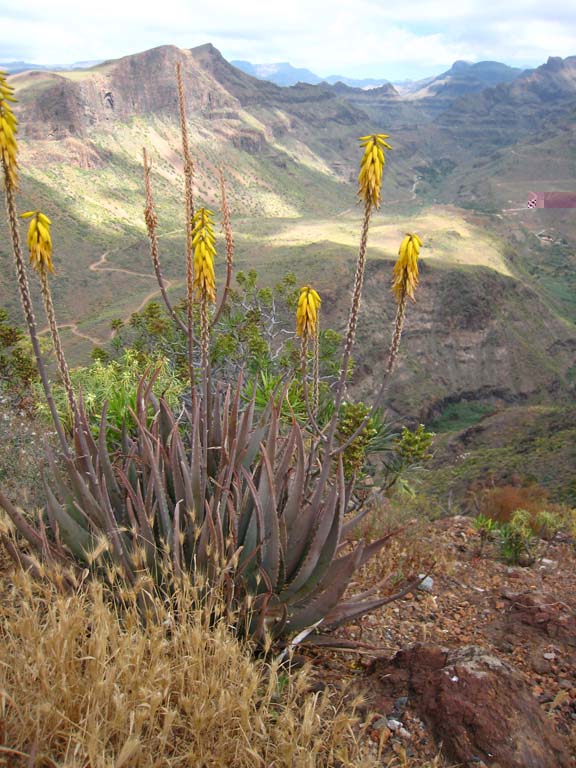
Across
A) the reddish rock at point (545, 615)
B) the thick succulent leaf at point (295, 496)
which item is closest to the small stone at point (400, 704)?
the thick succulent leaf at point (295, 496)

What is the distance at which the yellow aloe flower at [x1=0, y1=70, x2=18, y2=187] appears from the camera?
219 centimetres

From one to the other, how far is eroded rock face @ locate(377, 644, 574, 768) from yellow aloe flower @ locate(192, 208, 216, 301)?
6.55 ft

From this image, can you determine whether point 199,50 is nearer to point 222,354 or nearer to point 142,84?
point 142,84

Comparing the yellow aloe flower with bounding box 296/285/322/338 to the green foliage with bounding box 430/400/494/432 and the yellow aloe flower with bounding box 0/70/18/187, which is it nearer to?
the yellow aloe flower with bounding box 0/70/18/187

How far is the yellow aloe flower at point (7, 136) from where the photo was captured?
2186 millimetres

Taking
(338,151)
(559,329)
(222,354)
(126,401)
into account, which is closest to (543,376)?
(559,329)

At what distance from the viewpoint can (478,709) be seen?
7.25ft

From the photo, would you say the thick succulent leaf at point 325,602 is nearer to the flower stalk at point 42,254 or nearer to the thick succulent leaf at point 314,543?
the thick succulent leaf at point 314,543

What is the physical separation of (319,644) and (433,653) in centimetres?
52

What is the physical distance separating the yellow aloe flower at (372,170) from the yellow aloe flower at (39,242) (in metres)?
1.42

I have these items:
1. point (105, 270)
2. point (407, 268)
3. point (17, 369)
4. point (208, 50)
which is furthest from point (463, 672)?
point (208, 50)

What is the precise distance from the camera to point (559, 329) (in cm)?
5062

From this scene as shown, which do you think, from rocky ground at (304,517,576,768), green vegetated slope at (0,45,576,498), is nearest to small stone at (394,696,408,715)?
rocky ground at (304,517,576,768)

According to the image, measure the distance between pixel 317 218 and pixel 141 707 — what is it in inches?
3288
